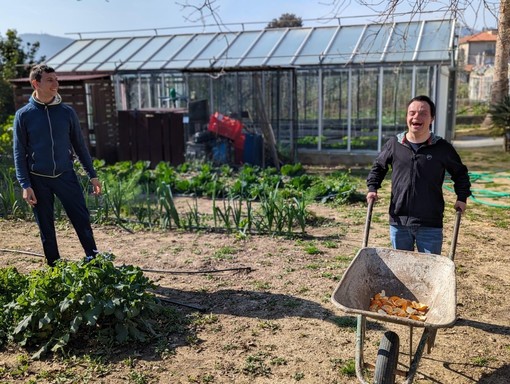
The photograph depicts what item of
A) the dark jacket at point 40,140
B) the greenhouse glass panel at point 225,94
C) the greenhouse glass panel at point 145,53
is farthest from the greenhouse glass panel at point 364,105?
the dark jacket at point 40,140

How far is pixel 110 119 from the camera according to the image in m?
12.7

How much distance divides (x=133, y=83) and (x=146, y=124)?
312cm

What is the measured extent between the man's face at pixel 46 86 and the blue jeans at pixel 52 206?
2.11ft

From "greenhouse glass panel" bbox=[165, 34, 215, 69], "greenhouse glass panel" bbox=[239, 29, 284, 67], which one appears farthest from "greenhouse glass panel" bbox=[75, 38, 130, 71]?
"greenhouse glass panel" bbox=[239, 29, 284, 67]

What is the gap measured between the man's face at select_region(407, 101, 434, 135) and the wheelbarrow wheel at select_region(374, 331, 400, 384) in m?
1.33

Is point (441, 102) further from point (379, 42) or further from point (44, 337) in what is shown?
point (44, 337)

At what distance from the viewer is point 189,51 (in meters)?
14.4

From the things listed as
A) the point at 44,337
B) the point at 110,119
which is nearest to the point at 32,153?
the point at 44,337

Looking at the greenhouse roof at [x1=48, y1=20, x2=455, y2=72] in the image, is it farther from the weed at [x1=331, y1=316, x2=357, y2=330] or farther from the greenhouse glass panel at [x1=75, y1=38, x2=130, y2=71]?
the weed at [x1=331, y1=316, x2=357, y2=330]

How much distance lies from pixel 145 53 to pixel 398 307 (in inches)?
515

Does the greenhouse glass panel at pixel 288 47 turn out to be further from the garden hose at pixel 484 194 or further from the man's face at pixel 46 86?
the man's face at pixel 46 86

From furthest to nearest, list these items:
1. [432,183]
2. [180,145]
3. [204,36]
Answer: [204,36]
[180,145]
[432,183]

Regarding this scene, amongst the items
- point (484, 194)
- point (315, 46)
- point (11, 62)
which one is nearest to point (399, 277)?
point (484, 194)

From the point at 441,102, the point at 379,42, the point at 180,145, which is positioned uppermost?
the point at 379,42
